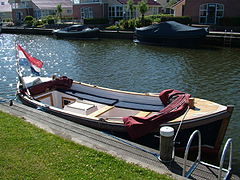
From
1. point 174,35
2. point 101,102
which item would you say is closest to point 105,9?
point 174,35

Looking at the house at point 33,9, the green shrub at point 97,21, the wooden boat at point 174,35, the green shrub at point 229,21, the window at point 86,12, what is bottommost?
the wooden boat at point 174,35

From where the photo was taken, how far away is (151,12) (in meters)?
55.1

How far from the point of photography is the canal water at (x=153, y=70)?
14969 millimetres

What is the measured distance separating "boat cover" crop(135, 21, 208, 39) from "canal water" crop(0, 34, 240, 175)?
6.66ft

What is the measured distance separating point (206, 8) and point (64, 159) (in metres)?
37.6

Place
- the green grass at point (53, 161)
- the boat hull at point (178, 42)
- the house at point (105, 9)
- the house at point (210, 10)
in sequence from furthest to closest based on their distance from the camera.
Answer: the house at point (105, 9)
the house at point (210, 10)
the boat hull at point (178, 42)
the green grass at point (53, 161)

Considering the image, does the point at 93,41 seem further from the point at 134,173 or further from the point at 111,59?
the point at 134,173

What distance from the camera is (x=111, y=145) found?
6750 millimetres

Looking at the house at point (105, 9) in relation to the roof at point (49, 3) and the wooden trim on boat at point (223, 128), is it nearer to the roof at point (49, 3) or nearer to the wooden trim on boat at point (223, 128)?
the roof at point (49, 3)

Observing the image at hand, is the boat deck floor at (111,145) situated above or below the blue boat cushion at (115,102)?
below

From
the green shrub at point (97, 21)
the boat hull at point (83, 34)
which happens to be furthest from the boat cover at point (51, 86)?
the green shrub at point (97, 21)

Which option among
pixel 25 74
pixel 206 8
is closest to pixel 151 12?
pixel 206 8

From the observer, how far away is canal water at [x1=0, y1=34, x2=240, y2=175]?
1497cm

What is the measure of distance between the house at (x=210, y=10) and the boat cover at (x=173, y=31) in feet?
30.8
